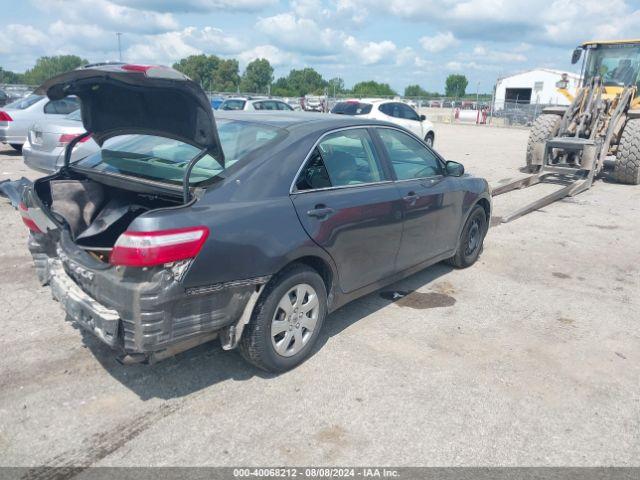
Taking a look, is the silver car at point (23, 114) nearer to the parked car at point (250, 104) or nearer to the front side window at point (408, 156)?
the parked car at point (250, 104)

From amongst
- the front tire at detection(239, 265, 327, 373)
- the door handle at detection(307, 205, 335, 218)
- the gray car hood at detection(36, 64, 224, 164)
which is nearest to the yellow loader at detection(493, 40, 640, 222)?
the door handle at detection(307, 205, 335, 218)

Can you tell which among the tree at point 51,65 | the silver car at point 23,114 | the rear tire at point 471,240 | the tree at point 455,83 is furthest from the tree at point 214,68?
the rear tire at point 471,240

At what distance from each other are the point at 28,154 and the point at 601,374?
8.85 m

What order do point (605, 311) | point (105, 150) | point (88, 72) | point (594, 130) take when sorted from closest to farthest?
point (88, 72)
point (105, 150)
point (605, 311)
point (594, 130)

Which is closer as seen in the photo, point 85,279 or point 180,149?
point 85,279

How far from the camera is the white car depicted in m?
15.5

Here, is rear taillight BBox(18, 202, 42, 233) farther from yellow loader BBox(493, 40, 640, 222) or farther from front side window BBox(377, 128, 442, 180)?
yellow loader BBox(493, 40, 640, 222)

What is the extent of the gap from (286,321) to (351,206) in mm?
977

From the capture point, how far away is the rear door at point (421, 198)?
441 cm

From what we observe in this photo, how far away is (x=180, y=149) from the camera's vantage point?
12.2 ft

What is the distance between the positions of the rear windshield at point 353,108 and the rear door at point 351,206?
38.9ft

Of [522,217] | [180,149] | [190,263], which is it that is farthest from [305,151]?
[522,217]

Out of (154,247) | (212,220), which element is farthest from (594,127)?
(154,247)

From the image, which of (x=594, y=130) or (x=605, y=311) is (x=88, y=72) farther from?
(x=594, y=130)
